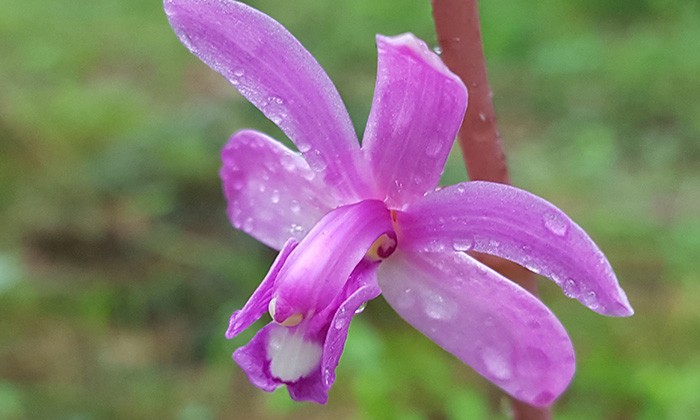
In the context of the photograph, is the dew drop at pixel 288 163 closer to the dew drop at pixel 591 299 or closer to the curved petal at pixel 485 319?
the curved petal at pixel 485 319

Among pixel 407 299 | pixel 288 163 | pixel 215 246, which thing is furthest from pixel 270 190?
pixel 215 246

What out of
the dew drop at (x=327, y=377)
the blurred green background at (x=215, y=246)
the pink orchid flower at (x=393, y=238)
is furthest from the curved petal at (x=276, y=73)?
the blurred green background at (x=215, y=246)

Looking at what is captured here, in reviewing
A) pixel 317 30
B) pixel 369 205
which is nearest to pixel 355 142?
pixel 369 205

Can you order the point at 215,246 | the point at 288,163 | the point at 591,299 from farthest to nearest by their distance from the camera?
the point at 215,246 → the point at 288,163 → the point at 591,299

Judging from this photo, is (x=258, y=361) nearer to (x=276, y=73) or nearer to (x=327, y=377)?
(x=327, y=377)

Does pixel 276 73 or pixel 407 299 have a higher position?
pixel 276 73
